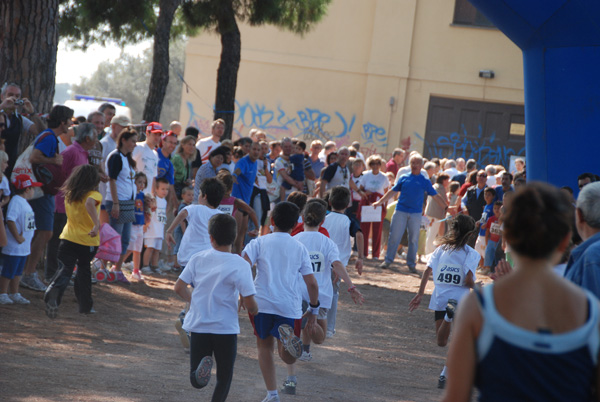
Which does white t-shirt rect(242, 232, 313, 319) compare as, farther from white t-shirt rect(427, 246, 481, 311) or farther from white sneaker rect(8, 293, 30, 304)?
white sneaker rect(8, 293, 30, 304)

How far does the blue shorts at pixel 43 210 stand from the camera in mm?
8836

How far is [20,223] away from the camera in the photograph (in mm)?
8266

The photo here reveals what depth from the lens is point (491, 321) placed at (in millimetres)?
2355

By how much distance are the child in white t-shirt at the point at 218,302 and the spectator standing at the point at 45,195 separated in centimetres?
413

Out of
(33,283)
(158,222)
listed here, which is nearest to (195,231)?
(33,283)

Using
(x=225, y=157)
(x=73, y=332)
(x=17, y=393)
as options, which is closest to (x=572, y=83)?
(x=225, y=157)

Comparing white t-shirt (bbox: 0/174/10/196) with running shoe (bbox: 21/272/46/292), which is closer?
white t-shirt (bbox: 0/174/10/196)

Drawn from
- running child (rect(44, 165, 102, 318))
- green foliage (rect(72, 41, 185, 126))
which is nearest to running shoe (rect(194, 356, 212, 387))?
running child (rect(44, 165, 102, 318))

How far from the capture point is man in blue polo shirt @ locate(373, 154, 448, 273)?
13.8m

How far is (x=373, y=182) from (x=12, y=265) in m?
8.15

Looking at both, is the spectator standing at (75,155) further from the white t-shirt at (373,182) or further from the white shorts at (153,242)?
the white t-shirt at (373,182)

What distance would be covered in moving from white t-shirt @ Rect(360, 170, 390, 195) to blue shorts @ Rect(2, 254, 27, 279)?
7.90 meters

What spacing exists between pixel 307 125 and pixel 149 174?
52.0ft

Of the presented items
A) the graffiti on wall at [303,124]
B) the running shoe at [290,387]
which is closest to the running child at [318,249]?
the running shoe at [290,387]
